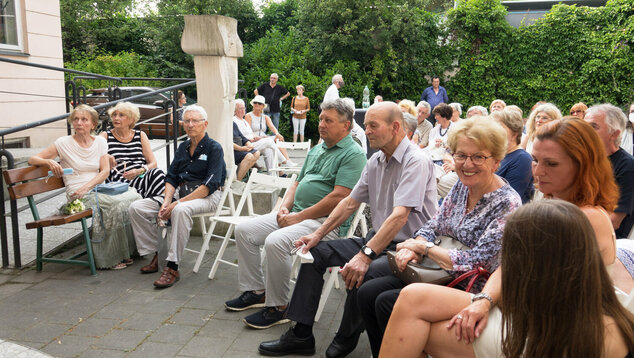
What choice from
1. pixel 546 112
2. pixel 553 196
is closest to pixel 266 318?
pixel 553 196

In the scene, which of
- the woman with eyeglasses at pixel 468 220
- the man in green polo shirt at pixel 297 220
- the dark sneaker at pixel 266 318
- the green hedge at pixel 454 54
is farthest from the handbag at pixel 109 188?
the green hedge at pixel 454 54

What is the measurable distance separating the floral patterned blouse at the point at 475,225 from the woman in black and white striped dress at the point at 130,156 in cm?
331

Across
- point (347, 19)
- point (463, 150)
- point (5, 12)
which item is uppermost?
point (347, 19)

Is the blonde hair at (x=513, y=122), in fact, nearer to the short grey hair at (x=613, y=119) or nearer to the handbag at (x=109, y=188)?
the short grey hair at (x=613, y=119)

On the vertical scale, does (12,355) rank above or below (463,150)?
below

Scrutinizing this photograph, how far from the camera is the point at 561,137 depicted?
232cm

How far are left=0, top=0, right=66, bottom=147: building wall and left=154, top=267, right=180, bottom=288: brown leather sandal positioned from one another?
6.35 m

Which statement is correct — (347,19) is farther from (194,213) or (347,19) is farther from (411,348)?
(411,348)

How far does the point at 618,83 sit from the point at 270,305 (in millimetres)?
15239

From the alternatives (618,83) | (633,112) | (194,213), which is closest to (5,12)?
(194,213)

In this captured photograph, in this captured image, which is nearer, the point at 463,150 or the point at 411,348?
the point at 411,348

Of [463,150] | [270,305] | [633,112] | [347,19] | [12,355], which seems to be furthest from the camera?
[347,19]

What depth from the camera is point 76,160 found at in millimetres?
4973

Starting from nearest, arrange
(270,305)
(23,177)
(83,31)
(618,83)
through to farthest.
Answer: (270,305)
(23,177)
(618,83)
(83,31)
